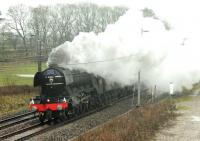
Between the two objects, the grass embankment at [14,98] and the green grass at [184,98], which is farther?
the green grass at [184,98]

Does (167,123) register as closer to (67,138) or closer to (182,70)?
(67,138)

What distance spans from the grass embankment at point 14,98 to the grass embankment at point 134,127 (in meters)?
9.27

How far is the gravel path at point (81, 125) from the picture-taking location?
1574 centimetres

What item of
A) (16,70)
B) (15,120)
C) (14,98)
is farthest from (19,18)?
(15,120)

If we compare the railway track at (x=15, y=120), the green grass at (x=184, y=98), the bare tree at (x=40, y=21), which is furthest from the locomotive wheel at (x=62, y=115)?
the bare tree at (x=40, y=21)

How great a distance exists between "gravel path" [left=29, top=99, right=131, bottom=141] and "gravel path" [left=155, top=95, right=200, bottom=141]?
11.4 ft

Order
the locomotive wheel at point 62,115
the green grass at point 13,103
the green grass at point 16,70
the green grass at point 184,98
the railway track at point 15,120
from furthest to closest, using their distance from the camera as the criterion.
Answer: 1. the green grass at point 16,70
2. the green grass at point 184,98
3. the green grass at point 13,103
4. the locomotive wheel at point 62,115
5. the railway track at point 15,120

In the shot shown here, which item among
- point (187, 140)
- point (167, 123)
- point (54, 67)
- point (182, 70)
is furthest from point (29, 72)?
point (187, 140)

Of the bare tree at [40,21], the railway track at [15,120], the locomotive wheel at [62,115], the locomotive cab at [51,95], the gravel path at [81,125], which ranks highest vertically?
the bare tree at [40,21]

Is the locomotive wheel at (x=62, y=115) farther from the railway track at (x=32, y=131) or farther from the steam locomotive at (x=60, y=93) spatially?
the railway track at (x=32, y=131)

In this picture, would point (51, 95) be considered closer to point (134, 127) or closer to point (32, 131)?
point (32, 131)

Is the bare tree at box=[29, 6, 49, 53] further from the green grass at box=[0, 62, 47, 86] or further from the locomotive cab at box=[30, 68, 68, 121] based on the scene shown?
the locomotive cab at box=[30, 68, 68, 121]

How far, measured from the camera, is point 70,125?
18.4 m

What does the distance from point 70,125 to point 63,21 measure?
4496cm
